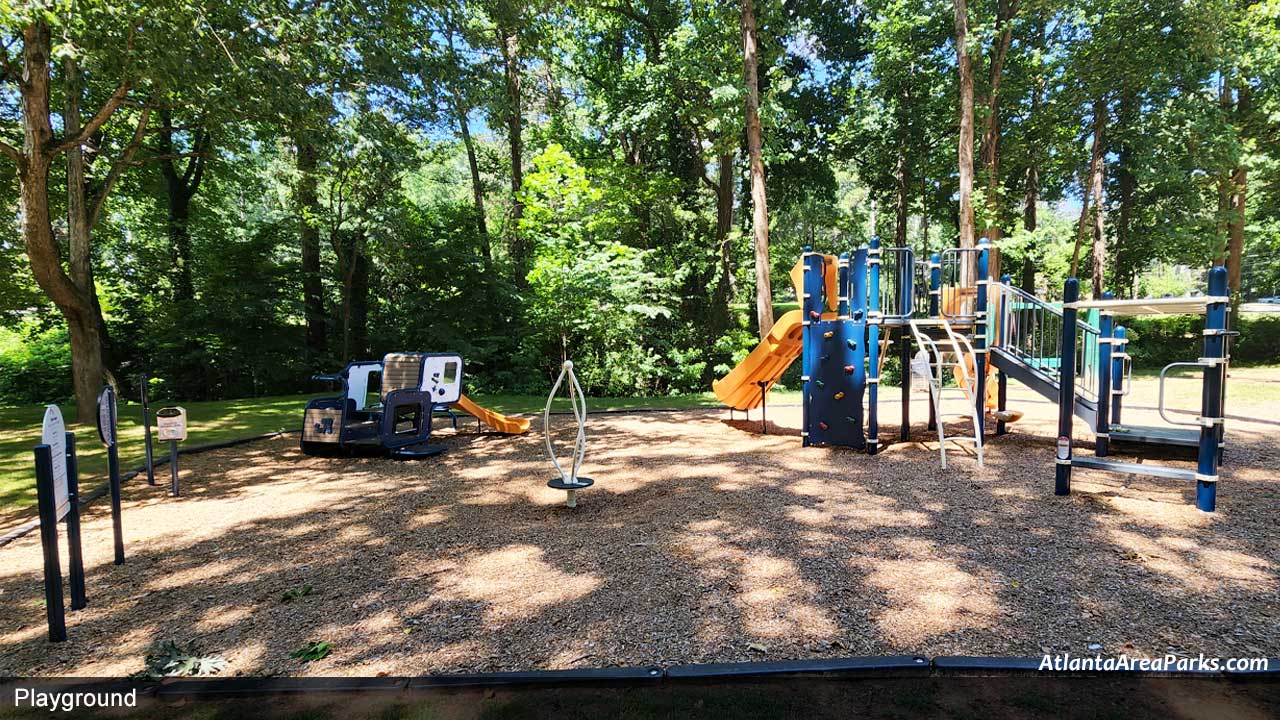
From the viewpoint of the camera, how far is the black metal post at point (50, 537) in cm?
296

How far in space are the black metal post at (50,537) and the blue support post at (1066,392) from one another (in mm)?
7202

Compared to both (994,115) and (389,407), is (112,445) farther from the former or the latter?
(994,115)

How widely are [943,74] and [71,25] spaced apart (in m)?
20.4

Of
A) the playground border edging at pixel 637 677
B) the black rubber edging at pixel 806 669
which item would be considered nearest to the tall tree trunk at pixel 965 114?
the playground border edging at pixel 637 677

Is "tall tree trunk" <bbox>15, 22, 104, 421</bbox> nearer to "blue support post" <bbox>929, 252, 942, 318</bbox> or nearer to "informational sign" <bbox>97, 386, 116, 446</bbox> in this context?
"informational sign" <bbox>97, 386, 116, 446</bbox>

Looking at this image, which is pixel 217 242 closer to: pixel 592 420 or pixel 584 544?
pixel 592 420

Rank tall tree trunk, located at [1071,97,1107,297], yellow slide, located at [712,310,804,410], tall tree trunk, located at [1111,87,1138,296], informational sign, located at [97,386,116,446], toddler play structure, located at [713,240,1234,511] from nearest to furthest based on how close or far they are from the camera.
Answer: informational sign, located at [97,386,116,446], toddler play structure, located at [713,240,1234,511], yellow slide, located at [712,310,804,410], tall tree trunk, located at [1071,97,1107,297], tall tree trunk, located at [1111,87,1138,296]

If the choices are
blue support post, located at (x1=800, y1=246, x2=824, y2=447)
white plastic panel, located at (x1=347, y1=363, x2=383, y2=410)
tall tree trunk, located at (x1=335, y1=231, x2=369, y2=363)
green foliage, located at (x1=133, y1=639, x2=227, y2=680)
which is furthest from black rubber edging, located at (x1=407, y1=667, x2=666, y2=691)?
tall tree trunk, located at (x1=335, y1=231, x2=369, y2=363)

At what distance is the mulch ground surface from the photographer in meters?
2.94

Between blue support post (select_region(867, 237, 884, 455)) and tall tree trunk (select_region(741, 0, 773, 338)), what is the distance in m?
7.27

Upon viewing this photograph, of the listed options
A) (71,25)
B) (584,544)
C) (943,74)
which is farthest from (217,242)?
(943,74)

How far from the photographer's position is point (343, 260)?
17078 mm

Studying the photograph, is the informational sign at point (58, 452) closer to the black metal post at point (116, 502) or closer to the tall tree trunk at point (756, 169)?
the black metal post at point (116, 502)

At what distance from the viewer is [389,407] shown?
7914 millimetres
